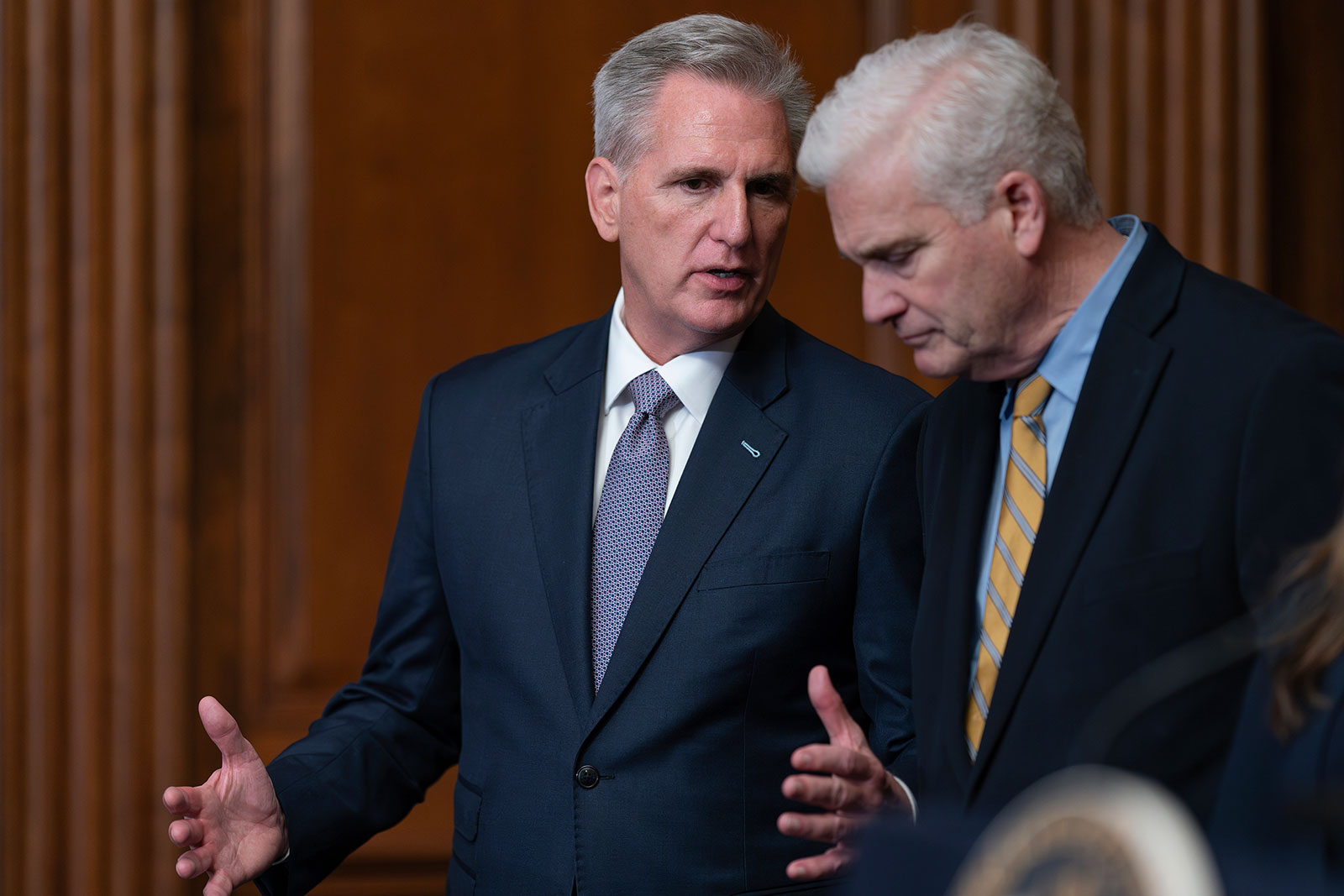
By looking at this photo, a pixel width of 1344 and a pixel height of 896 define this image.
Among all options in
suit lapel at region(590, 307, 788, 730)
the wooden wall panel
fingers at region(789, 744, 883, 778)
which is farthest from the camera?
the wooden wall panel

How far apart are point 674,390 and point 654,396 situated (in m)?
0.03

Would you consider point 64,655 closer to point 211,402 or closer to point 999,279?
point 211,402

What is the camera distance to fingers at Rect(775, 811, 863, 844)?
4.35ft

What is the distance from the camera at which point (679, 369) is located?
71.2 inches

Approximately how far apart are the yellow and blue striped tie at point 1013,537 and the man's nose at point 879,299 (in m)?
0.16

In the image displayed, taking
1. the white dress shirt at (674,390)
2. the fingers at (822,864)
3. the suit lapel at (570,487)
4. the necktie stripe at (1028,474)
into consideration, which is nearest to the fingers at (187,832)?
the suit lapel at (570,487)

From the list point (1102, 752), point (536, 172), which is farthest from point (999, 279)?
point (536, 172)

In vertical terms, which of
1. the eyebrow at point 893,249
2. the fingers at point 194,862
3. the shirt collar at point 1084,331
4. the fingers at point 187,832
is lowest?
the fingers at point 194,862

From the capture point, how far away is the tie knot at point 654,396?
71.2 inches

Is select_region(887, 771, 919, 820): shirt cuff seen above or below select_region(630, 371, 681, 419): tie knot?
below

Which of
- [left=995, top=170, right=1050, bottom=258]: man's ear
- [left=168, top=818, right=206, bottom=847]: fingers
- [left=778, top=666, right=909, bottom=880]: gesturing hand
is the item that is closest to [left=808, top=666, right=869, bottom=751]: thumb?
[left=778, top=666, right=909, bottom=880]: gesturing hand

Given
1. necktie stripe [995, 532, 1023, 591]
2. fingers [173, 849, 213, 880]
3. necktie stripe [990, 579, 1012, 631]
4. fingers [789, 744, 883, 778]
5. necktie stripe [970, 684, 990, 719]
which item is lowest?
fingers [173, 849, 213, 880]

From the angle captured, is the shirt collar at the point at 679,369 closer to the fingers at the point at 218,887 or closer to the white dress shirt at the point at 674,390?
the white dress shirt at the point at 674,390

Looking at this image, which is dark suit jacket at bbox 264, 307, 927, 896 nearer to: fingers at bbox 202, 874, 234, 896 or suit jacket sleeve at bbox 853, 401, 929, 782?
suit jacket sleeve at bbox 853, 401, 929, 782
